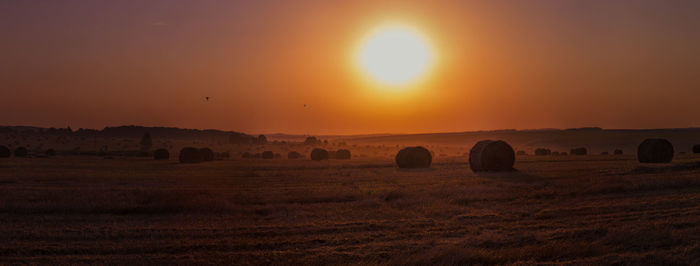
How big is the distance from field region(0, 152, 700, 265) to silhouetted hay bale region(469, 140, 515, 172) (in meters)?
9.55

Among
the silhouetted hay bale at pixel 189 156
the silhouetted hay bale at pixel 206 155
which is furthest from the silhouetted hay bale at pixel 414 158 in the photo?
the silhouetted hay bale at pixel 206 155

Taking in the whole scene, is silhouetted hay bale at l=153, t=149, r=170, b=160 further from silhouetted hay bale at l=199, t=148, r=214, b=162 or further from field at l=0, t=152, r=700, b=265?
field at l=0, t=152, r=700, b=265

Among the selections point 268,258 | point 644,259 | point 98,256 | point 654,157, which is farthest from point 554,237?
point 654,157

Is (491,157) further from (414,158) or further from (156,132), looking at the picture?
(156,132)

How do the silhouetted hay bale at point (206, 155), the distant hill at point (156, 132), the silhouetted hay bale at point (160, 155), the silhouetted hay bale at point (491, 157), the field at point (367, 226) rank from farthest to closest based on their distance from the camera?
1. the distant hill at point (156, 132)
2. the silhouetted hay bale at point (160, 155)
3. the silhouetted hay bale at point (206, 155)
4. the silhouetted hay bale at point (491, 157)
5. the field at point (367, 226)

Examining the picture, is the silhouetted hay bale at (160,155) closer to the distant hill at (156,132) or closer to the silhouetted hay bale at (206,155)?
the silhouetted hay bale at (206,155)

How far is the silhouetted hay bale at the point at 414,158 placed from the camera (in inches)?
1159

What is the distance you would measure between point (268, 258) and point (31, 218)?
672cm

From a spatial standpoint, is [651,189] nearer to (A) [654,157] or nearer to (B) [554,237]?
(B) [554,237]

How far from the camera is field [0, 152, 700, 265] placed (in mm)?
7203

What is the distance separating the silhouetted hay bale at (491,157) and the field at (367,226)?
9.55 m

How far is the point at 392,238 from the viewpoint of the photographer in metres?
8.55

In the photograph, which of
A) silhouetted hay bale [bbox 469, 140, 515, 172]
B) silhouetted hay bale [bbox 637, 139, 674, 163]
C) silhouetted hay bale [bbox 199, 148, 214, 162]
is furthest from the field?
silhouetted hay bale [bbox 199, 148, 214, 162]

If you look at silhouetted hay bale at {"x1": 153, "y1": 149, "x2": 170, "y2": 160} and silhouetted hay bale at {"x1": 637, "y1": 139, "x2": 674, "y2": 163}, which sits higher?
silhouetted hay bale at {"x1": 637, "y1": 139, "x2": 674, "y2": 163}
